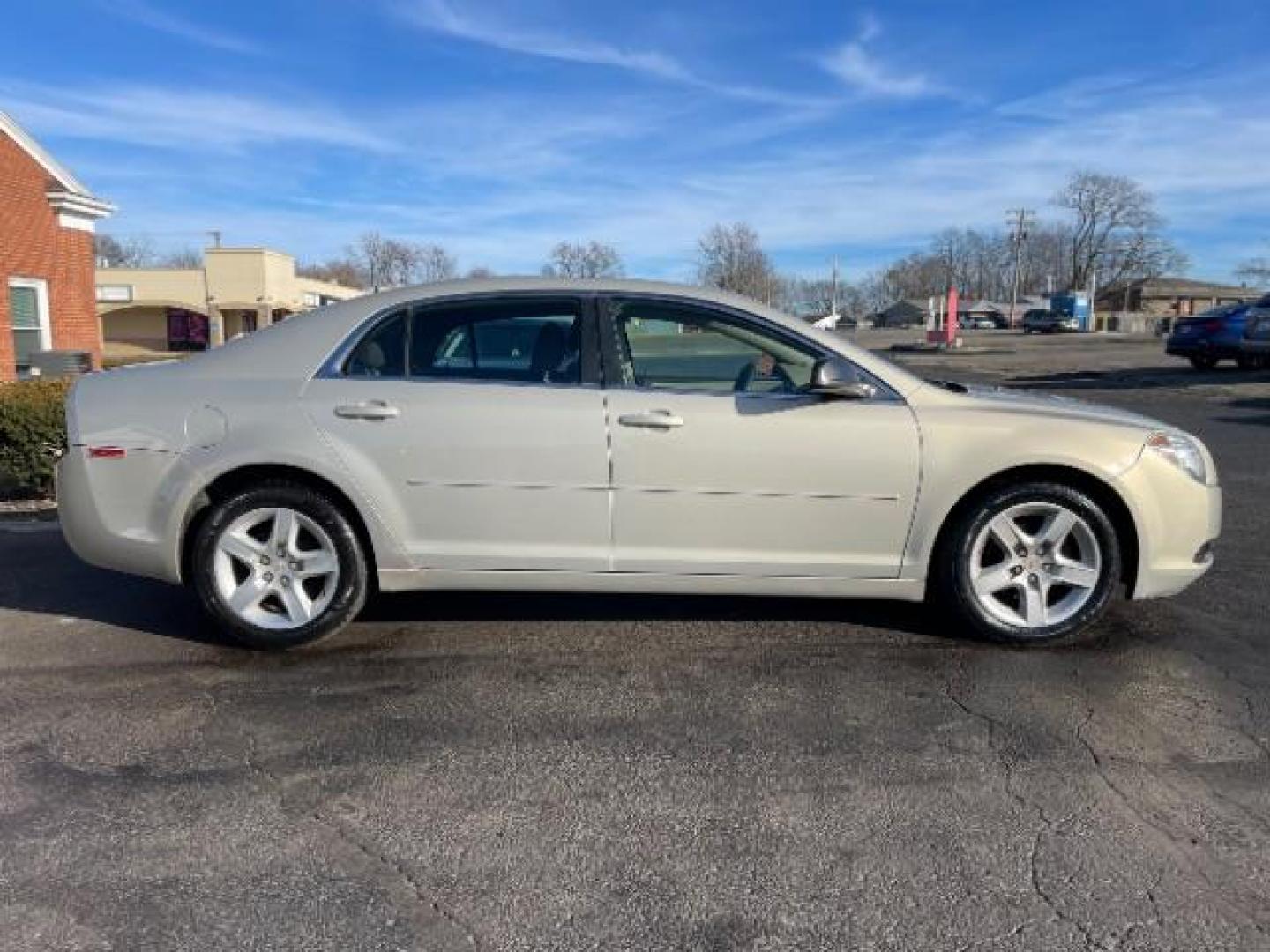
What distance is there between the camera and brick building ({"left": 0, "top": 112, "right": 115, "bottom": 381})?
16422 millimetres

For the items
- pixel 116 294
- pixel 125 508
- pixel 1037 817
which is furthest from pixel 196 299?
pixel 1037 817

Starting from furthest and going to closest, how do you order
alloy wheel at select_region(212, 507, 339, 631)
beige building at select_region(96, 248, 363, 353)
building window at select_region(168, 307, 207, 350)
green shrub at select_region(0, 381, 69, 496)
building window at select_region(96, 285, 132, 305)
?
building window at select_region(96, 285, 132, 305)
beige building at select_region(96, 248, 363, 353)
building window at select_region(168, 307, 207, 350)
green shrub at select_region(0, 381, 69, 496)
alloy wheel at select_region(212, 507, 339, 631)

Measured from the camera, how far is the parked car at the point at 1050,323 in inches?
3066

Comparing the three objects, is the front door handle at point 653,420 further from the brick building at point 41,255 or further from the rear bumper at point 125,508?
the brick building at point 41,255

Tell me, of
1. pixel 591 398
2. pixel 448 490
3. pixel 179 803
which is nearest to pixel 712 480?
pixel 591 398

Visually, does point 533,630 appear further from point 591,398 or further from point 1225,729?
point 1225,729

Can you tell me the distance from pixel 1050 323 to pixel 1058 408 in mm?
80831

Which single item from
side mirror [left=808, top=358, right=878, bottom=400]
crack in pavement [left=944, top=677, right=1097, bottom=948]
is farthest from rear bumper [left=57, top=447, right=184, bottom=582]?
crack in pavement [left=944, top=677, right=1097, bottom=948]

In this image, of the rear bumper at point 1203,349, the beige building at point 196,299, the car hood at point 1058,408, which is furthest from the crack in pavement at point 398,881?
the beige building at point 196,299

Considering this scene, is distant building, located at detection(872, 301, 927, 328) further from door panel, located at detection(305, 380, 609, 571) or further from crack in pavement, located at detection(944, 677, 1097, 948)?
crack in pavement, located at detection(944, 677, 1097, 948)

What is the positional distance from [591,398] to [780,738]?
1611 mm

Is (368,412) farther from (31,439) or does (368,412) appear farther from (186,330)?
(186,330)

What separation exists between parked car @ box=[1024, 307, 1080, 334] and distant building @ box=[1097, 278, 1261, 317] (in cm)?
4714

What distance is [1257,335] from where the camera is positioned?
20453mm
